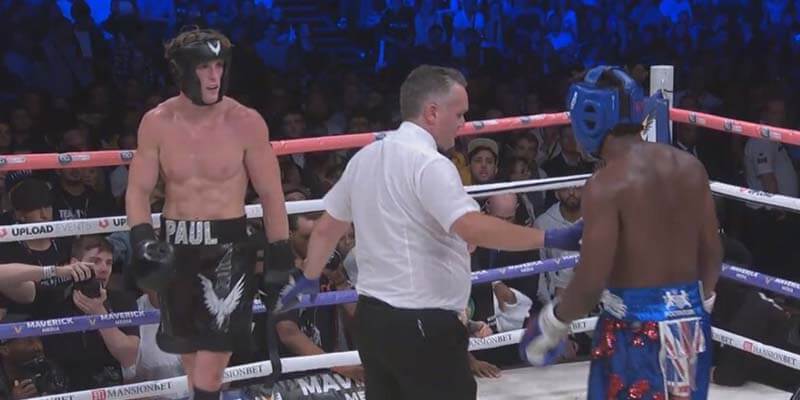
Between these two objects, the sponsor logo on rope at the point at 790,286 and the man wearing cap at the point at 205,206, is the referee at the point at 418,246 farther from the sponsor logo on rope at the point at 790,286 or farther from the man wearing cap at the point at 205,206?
the sponsor logo on rope at the point at 790,286

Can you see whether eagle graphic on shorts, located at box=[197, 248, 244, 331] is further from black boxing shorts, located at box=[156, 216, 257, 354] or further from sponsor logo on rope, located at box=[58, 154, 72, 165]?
sponsor logo on rope, located at box=[58, 154, 72, 165]

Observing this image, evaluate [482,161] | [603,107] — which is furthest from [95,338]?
[603,107]

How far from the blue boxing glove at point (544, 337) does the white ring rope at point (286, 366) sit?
84 centimetres

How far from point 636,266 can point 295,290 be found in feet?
3.26

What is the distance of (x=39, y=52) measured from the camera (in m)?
5.96

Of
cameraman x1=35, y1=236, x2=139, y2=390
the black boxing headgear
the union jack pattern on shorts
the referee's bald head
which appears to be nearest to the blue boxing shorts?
the union jack pattern on shorts

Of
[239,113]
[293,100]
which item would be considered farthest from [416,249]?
[293,100]

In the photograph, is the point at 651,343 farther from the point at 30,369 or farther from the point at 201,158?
the point at 30,369

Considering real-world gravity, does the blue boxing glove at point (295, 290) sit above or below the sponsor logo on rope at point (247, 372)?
above

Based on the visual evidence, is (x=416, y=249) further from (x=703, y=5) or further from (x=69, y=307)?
(x=703, y=5)

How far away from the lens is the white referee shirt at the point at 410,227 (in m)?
2.39

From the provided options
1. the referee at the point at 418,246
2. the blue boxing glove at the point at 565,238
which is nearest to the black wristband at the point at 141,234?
the referee at the point at 418,246

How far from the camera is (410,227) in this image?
243 cm

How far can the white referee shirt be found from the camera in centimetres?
239
